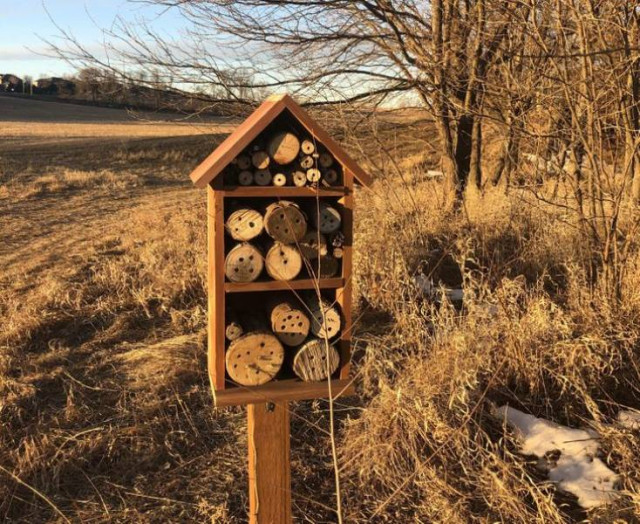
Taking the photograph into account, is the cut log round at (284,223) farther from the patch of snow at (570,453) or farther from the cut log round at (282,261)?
the patch of snow at (570,453)

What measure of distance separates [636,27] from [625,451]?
9.76ft

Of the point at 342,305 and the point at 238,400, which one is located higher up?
the point at 342,305

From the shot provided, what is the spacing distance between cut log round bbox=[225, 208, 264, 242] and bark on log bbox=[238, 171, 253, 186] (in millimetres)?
99

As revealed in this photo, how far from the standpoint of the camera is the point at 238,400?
6.97 feet

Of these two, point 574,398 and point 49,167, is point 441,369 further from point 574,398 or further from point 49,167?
point 49,167

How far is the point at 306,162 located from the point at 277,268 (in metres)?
0.40

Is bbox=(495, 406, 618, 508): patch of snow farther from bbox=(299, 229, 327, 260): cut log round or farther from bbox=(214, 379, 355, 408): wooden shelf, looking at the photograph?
bbox=(299, 229, 327, 260): cut log round

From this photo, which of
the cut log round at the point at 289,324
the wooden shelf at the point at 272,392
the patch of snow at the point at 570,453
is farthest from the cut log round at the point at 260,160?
the patch of snow at the point at 570,453

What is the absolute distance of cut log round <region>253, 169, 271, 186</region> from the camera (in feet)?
6.84

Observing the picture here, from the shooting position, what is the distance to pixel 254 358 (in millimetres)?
2117

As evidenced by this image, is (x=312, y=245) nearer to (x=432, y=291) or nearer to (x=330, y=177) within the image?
(x=330, y=177)

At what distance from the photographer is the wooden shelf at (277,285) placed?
6.84ft

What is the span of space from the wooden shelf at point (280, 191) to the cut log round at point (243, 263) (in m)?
0.18

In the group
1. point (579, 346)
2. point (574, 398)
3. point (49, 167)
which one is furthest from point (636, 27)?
point (49, 167)
